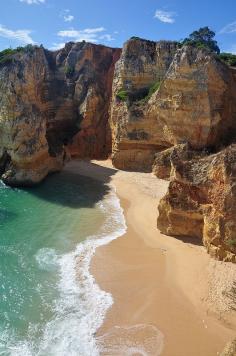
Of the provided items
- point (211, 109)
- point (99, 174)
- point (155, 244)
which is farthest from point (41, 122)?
point (155, 244)

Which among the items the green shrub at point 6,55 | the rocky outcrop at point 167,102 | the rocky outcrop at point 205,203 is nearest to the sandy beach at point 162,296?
the rocky outcrop at point 205,203

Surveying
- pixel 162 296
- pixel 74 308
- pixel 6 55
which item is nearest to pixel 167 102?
pixel 6 55

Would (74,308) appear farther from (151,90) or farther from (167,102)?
(151,90)

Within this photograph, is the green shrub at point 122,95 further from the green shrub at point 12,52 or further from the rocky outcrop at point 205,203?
the rocky outcrop at point 205,203

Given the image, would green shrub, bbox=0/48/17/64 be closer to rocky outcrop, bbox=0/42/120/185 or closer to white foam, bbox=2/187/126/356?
rocky outcrop, bbox=0/42/120/185

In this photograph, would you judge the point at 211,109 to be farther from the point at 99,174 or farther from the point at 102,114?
the point at 102,114

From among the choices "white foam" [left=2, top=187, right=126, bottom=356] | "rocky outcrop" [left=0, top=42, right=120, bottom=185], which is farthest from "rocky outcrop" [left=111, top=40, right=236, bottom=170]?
"white foam" [left=2, top=187, right=126, bottom=356]

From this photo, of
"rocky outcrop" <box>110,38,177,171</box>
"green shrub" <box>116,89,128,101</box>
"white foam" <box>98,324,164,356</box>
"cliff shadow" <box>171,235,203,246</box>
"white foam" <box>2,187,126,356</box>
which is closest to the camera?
"white foam" <box>98,324,164,356</box>
